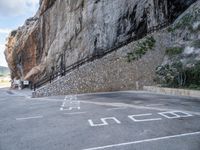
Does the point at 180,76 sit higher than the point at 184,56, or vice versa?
the point at 184,56

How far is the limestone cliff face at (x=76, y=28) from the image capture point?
93.5 ft

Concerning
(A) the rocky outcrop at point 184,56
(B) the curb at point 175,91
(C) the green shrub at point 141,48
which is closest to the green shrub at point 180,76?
(A) the rocky outcrop at point 184,56

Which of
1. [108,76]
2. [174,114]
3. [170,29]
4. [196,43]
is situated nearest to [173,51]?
[196,43]

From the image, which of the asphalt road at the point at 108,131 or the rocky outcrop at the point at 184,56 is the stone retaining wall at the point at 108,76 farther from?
the asphalt road at the point at 108,131

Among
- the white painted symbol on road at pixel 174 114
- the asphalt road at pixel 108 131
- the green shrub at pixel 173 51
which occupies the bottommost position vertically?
the asphalt road at pixel 108 131

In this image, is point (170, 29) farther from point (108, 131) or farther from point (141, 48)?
point (108, 131)

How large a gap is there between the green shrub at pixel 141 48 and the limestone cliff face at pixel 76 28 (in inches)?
133

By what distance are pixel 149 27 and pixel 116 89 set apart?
32.9 feet

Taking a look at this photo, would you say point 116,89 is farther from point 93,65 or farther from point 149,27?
point 149,27

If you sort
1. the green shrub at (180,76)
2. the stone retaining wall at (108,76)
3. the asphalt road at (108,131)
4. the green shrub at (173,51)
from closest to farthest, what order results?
the asphalt road at (108,131) → the green shrub at (180,76) → the stone retaining wall at (108,76) → the green shrub at (173,51)

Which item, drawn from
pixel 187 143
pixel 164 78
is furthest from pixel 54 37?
pixel 187 143

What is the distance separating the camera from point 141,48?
24297 millimetres

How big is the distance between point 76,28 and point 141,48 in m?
13.8

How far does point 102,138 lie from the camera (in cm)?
659
